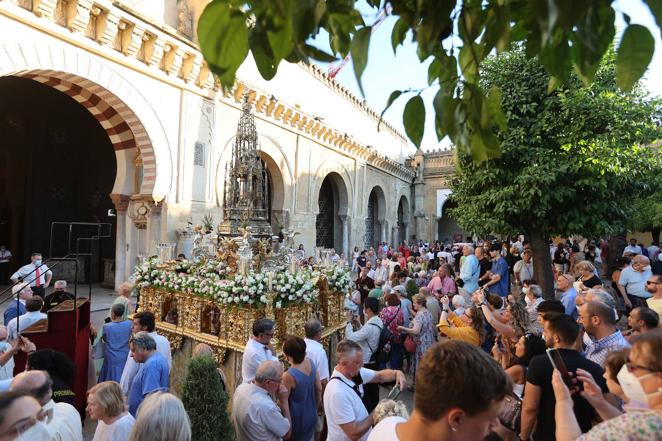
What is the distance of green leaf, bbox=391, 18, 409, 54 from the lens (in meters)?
1.48

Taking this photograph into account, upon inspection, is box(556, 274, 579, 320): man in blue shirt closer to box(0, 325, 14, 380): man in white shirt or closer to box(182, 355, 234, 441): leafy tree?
box(182, 355, 234, 441): leafy tree

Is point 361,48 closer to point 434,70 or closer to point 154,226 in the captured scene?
point 434,70

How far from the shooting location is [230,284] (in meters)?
5.45

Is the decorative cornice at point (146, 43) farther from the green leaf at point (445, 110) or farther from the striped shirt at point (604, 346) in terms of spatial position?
the striped shirt at point (604, 346)

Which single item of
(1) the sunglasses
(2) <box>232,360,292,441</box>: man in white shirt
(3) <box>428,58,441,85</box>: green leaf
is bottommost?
(2) <box>232,360,292,441</box>: man in white shirt

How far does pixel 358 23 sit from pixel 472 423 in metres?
1.40

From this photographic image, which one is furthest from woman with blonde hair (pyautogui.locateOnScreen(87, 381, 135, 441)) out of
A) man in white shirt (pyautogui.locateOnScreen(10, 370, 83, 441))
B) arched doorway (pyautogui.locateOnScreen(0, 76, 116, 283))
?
arched doorway (pyautogui.locateOnScreen(0, 76, 116, 283))

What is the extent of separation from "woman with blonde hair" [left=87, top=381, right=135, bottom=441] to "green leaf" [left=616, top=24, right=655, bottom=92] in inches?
124

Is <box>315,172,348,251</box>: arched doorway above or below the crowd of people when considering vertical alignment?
above

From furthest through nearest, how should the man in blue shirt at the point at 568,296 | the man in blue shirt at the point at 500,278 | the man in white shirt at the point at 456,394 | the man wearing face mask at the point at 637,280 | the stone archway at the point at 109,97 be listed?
1. the man in blue shirt at the point at 500,278
2. the stone archway at the point at 109,97
3. the man wearing face mask at the point at 637,280
4. the man in blue shirt at the point at 568,296
5. the man in white shirt at the point at 456,394

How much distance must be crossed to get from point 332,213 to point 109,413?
19.3 meters

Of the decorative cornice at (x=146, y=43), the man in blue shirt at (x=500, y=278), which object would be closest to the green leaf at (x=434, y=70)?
the decorative cornice at (x=146, y=43)

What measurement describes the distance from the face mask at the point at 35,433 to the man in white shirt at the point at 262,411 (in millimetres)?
1283

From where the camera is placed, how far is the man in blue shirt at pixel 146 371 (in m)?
3.74
